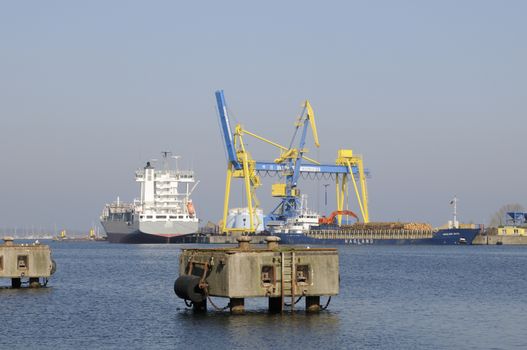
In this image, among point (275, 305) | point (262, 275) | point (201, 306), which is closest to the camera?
point (262, 275)

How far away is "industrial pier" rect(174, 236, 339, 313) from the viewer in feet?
107

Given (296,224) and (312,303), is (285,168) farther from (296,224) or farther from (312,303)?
(312,303)

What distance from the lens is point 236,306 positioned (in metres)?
34.6

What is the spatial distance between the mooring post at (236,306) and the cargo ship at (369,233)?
387 feet

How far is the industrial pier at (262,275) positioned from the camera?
107ft

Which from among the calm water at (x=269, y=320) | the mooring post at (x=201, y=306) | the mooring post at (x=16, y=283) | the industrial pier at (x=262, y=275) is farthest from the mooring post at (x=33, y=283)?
the industrial pier at (x=262, y=275)

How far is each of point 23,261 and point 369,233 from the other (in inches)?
4435

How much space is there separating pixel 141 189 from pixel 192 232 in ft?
43.8

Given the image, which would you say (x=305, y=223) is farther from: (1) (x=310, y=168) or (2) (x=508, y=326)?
(2) (x=508, y=326)

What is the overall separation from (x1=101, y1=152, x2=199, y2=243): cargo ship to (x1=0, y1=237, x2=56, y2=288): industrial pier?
339ft

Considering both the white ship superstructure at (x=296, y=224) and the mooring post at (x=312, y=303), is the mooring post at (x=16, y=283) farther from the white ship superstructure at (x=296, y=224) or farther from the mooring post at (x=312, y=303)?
the white ship superstructure at (x=296, y=224)

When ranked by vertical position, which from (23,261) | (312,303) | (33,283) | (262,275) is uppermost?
(23,261)

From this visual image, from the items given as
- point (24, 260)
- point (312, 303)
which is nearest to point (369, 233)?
point (24, 260)

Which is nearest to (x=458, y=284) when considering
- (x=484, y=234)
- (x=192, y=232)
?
(x=192, y=232)
